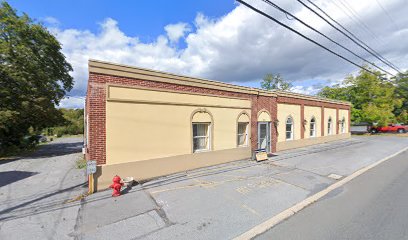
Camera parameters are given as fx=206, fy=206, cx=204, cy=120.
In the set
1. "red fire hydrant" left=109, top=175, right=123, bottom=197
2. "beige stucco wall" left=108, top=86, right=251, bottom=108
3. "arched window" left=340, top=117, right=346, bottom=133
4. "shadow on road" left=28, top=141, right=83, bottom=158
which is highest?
"beige stucco wall" left=108, top=86, right=251, bottom=108

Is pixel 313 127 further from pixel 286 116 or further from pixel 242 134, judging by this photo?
pixel 242 134

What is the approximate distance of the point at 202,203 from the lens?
609 centimetres

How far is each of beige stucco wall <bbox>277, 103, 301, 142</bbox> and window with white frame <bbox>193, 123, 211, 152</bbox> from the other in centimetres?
706

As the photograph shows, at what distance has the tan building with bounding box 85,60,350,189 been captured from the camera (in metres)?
7.48

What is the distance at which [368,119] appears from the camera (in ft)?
98.6

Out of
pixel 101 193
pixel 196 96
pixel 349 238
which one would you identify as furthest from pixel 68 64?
pixel 349 238

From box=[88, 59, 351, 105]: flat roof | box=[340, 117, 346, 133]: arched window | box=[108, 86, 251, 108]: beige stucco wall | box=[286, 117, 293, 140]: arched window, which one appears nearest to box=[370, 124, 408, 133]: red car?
box=[340, 117, 346, 133]: arched window

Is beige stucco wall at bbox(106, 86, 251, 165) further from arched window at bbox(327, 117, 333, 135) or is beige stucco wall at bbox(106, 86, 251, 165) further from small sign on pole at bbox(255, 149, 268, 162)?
arched window at bbox(327, 117, 333, 135)

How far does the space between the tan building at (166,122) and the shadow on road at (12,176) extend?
3003mm

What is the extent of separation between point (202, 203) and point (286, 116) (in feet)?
40.1

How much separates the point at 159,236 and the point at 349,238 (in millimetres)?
3898

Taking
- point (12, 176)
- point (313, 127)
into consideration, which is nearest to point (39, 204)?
point (12, 176)

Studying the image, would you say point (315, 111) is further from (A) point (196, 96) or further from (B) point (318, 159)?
(A) point (196, 96)

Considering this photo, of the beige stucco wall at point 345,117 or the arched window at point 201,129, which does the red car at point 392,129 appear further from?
the arched window at point 201,129
